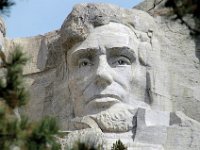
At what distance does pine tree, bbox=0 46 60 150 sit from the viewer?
11297 mm

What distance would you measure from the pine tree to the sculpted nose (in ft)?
13.6

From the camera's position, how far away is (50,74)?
55.6ft

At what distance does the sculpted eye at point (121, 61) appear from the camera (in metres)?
15.9

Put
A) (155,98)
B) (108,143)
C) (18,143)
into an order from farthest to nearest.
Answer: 1. (155,98)
2. (108,143)
3. (18,143)

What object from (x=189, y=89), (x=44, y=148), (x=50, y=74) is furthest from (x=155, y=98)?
(x=44, y=148)

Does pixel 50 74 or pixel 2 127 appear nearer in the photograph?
pixel 2 127

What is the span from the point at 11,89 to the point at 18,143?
0.54m

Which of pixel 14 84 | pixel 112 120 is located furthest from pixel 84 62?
pixel 14 84

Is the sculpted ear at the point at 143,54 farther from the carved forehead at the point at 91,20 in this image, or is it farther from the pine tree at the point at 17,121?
the pine tree at the point at 17,121

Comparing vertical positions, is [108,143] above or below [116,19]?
below

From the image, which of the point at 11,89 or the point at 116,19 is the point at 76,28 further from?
the point at 11,89

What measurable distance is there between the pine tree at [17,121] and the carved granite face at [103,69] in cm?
416

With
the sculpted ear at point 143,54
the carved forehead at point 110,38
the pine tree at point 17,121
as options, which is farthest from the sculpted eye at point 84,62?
the pine tree at point 17,121

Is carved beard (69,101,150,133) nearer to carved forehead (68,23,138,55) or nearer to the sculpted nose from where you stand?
the sculpted nose
